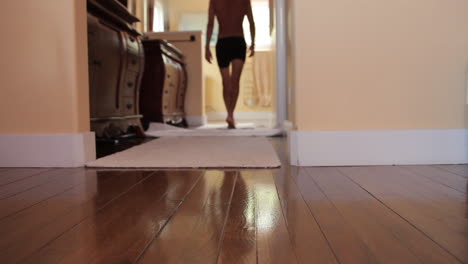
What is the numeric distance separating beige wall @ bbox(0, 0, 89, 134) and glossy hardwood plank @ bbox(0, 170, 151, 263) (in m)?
0.42

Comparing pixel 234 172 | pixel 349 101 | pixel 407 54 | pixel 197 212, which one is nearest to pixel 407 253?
pixel 197 212

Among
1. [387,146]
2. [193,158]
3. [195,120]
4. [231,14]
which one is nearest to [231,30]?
[231,14]

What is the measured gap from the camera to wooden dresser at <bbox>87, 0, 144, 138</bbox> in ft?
7.18

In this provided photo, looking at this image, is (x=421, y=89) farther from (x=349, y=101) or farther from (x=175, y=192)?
(x=175, y=192)

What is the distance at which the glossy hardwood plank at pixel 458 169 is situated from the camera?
3.98 ft

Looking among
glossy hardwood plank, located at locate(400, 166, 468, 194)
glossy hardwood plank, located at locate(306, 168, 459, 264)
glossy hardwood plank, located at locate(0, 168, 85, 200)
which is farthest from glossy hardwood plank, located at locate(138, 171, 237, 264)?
glossy hardwood plank, located at locate(400, 166, 468, 194)

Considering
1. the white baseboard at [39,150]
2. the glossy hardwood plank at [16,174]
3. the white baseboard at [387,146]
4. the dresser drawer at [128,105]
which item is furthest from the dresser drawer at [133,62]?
the white baseboard at [387,146]

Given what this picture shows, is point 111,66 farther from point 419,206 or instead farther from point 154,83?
point 419,206

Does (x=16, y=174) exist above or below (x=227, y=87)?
below

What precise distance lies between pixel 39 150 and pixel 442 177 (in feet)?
4.70

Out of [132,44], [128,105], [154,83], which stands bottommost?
[128,105]

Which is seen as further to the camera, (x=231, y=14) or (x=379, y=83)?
(x=231, y=14)

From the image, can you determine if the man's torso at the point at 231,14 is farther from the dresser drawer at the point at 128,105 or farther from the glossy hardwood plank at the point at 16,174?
the glossy hardwood plank at the point at 16,174

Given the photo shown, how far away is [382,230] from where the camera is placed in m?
0.67
